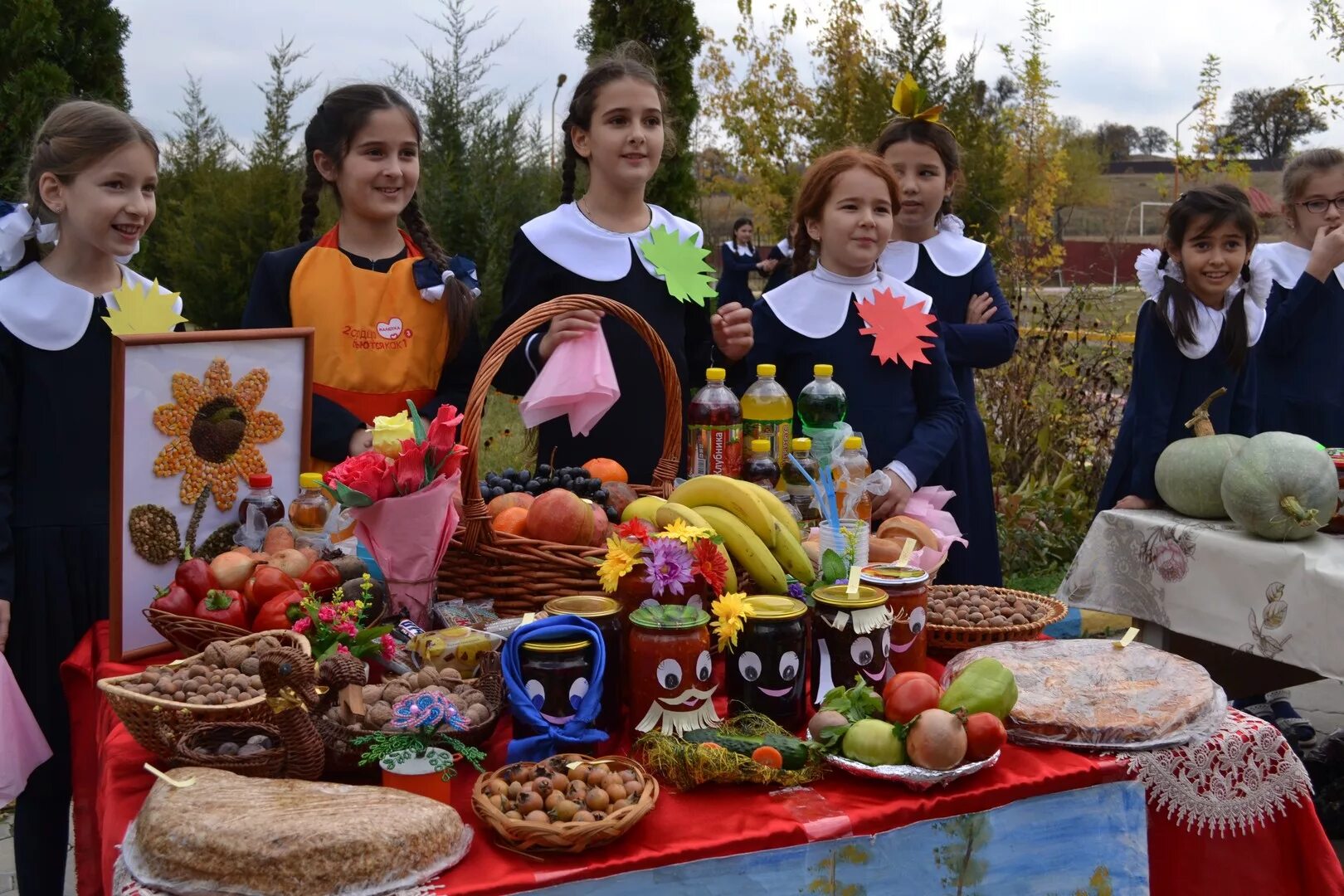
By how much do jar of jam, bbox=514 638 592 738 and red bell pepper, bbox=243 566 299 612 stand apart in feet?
1.95

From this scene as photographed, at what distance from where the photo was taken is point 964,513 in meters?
3.95

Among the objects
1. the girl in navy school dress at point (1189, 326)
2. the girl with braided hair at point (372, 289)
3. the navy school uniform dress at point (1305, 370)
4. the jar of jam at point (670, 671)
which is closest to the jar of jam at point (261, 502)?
the girl with braided hair at point (372, 289)

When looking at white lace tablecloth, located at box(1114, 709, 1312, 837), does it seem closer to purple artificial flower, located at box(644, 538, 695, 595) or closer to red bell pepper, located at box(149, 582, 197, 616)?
purple artificial flower, located at box(644, 538, 695, 595)

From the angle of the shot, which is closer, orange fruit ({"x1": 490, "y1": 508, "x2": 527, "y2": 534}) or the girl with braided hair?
orange fruit ({"x1": 490, "y1": 508, "x2": 527, "y2": 534})

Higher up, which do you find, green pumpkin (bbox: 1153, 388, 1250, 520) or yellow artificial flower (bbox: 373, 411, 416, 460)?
yellow artificial flower (bbox: 373, 411, 416, 460)

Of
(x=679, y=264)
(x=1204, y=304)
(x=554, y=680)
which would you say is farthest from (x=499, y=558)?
(x=1204, y=304)

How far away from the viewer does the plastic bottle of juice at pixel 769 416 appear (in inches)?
114

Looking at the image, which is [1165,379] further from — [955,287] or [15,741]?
[15,741]

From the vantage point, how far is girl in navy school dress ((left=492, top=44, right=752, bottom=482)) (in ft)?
11.3

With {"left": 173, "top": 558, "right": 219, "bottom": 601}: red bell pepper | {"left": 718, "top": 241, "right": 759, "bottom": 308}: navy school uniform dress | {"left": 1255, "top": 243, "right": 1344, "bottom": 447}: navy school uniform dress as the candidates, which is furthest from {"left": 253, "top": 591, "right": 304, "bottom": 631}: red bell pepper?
{"left": 1255, "top": 243, "right": 1344, "bottom": 447}: navy school uniform dress

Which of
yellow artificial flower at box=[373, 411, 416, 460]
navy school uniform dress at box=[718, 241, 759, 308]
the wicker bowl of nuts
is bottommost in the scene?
the wicker bowl of nuts

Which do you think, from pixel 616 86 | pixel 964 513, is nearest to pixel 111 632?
pixel 616 86

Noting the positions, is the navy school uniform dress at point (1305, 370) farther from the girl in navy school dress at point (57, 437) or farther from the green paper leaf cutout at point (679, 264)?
the girl in navy school dress at point (57, 437)

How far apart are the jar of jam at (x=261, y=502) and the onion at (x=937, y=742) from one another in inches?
58.9
